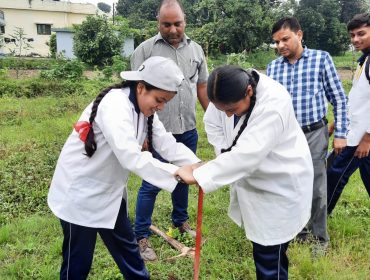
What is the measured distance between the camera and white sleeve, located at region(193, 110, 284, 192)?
1907 millimetres

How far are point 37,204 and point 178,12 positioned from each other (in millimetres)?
2568

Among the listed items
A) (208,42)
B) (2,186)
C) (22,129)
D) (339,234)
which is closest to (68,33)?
(208,42)

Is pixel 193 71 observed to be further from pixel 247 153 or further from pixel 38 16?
pixel 38 16

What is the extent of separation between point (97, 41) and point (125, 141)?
64.8 feet

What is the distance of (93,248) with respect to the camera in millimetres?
2387

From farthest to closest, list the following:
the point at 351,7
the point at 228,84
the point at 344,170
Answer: the point at 351,7 < the point at 344,170 < the point at 228,84

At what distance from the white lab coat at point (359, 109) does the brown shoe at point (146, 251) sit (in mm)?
1814

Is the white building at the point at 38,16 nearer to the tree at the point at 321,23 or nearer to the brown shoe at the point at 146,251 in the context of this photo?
the tree at the point at 321,23

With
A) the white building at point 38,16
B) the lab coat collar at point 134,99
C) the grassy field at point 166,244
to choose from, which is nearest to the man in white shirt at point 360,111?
the grassy field at point 166,244

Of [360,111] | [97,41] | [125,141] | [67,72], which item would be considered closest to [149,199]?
[125,141]

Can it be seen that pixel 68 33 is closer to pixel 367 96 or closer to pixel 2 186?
pixel 2 186

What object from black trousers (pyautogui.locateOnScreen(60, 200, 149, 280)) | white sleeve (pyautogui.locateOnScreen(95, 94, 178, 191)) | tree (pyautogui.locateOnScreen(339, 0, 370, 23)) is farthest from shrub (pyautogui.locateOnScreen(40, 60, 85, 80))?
tree (pyautogui.locateOnScreen(339, 0, 370, 23))

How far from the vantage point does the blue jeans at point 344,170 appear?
3324 mm

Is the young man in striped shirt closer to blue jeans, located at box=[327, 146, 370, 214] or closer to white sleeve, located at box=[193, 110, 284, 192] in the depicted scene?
blue jeans, located at box=[327, 146, 370, 214]
